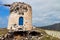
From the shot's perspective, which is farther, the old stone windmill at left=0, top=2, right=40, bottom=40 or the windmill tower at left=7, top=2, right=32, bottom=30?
the windmill tower at left=7, top=2, right=32, bottom=30

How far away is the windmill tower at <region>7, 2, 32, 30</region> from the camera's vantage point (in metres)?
37.6

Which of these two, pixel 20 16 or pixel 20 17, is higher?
pixel 20 16

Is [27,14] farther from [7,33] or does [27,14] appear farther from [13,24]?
[7,33]

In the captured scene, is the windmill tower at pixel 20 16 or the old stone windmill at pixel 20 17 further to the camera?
the windmill tower at pixel 20 16

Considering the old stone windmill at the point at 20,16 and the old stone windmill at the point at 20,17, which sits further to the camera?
the old stone windmill at the point at 20,16

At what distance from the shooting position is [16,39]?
35625 millimetres

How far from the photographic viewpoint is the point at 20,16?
125ft

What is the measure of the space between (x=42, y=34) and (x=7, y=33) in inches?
280

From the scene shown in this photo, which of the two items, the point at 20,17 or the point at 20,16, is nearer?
the point at 20,16

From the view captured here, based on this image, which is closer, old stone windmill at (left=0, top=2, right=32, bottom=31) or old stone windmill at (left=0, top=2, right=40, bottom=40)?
old stone windmill at (left=0, top=2, right=40, bottom=40)

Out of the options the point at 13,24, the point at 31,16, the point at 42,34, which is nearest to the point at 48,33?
the point at 42,34

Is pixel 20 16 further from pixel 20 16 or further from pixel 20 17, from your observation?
pixel 20 17

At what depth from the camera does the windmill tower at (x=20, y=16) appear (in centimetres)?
3759

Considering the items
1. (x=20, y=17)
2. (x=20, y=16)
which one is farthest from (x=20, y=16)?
(x=20, y=17)
